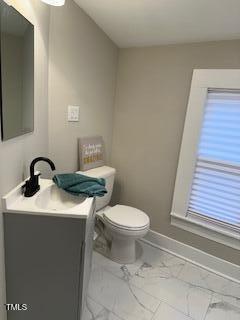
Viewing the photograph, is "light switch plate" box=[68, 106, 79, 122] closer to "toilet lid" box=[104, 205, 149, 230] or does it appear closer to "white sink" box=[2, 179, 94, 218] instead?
"white sink" box=[2, 179, 94, 218]

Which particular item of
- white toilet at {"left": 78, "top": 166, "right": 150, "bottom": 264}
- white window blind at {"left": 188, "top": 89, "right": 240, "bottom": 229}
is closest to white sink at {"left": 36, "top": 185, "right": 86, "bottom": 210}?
white toilet at {"left": 78, "top": 166, "right": 150, "bottom": 264}

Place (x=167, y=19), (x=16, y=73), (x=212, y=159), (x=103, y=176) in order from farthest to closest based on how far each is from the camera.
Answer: (x=103, y=176) < (x=212, y=159) < (x=167, y=19) < (x=16, y=73)

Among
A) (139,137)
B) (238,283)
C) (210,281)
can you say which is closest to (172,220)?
Answer: (210,281)

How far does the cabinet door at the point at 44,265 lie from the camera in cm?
111

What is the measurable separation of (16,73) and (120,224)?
130 centimetres

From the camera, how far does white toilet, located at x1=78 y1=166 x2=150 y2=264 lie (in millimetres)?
1797

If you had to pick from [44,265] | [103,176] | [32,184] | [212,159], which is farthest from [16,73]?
[212,159]

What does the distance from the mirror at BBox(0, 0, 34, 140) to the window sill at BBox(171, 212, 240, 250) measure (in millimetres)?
1532

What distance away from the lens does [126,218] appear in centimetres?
188

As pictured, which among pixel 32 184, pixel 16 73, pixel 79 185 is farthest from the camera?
pixel 79 185

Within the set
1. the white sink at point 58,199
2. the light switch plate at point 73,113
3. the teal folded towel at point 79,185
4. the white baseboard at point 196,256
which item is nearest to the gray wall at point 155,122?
the white baseboard at point 196,256

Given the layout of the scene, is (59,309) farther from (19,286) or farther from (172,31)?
(172,31)

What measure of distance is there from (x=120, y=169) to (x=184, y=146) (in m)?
0.76

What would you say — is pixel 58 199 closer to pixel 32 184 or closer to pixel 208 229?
pixel 32 184
